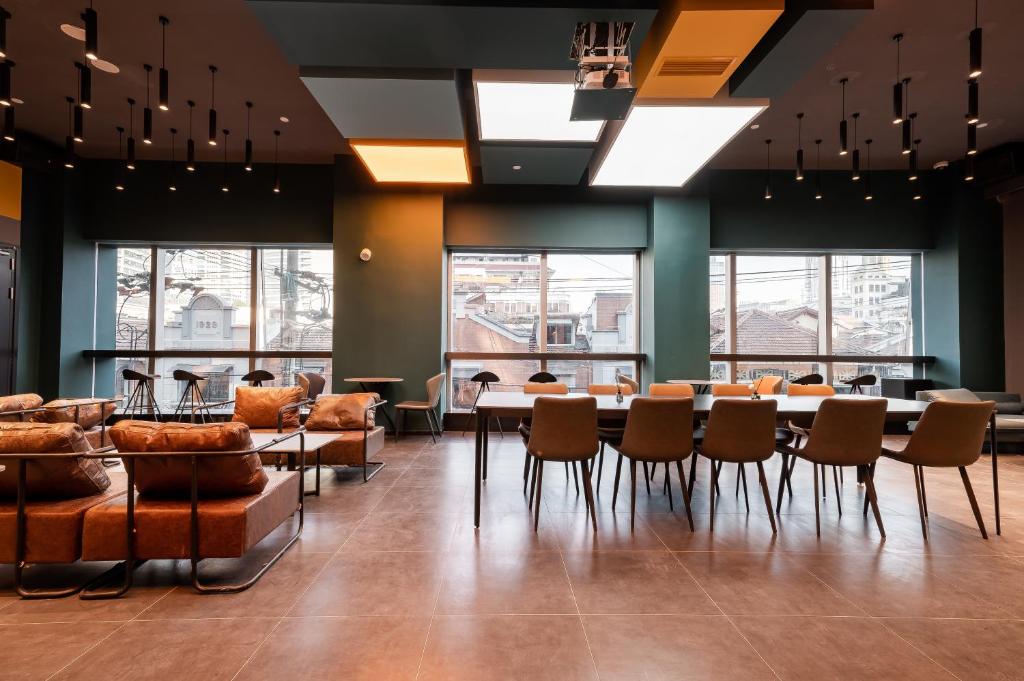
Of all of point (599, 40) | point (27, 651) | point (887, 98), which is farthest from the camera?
point (887, 98)

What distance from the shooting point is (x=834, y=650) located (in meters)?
2.04

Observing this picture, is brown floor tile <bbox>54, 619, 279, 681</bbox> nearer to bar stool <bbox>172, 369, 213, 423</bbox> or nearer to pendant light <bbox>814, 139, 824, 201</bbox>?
bar stool <bbox>172, 369, 213, 423</bbox>

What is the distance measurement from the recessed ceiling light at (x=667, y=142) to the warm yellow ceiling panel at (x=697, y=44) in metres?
0.19

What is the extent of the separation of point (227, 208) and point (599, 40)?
6666 mm

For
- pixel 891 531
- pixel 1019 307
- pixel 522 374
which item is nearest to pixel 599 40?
pixel 891 531

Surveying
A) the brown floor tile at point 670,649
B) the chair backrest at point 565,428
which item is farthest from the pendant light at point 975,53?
the brown floor tile at point 670,649

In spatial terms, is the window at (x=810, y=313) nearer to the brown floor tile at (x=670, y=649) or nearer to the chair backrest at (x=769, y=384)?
the chair backrest at (x=769, y=384)

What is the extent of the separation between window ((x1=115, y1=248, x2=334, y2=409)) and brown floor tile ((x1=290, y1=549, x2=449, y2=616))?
572 centimetres

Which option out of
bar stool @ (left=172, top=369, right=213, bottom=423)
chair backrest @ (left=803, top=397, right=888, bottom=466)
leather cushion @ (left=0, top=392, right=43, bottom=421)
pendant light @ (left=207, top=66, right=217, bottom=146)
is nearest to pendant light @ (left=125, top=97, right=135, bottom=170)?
pendant light @ (left=207, top=66, right=217, bottom=146)

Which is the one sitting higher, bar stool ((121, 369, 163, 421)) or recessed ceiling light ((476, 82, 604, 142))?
recessed ceiling light ((476, 82, 604, 142))

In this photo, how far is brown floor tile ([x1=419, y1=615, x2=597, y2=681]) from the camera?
187 cm

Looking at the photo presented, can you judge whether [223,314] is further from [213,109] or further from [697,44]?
[697,44]

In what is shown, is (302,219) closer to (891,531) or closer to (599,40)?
(599,40)

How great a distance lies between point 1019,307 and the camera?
23.2ft
